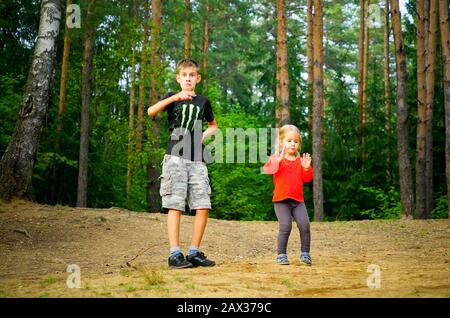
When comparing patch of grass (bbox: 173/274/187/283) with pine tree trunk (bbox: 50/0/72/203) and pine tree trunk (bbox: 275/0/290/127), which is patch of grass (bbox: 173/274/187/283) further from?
pine tree trunk (bbox: 50/0/72/203)

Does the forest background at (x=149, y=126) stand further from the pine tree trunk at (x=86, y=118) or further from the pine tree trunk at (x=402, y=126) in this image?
the pine tree trunk at (x=402, y=126)

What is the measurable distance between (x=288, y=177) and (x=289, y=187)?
0.36 feet

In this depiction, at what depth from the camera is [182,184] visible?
5555mm

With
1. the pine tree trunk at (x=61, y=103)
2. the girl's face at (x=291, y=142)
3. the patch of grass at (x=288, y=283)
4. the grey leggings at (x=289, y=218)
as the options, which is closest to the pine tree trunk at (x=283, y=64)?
the pine tree trunk at (x=61, y=103)

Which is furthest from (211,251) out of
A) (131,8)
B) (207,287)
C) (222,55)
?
(222,55)

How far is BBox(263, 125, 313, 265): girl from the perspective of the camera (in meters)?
5.84

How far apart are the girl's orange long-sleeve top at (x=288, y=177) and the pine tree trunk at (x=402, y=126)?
30.9 ft

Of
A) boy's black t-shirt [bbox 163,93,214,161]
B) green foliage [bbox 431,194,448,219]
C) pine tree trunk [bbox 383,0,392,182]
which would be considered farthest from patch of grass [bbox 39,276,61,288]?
pine tree trunk [bbox 383,0,392,182]

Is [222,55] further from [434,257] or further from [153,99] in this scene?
[434,257]

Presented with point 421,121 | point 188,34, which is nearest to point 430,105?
point 421,121

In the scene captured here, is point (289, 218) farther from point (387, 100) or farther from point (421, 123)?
point (387, 100)

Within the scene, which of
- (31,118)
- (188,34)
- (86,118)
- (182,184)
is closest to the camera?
(182,184)

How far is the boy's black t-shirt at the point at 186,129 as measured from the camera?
555cm
